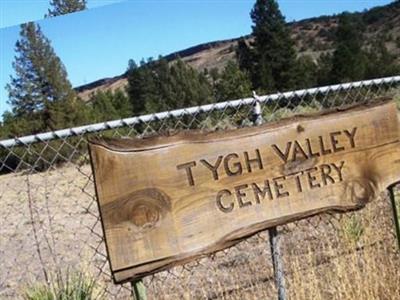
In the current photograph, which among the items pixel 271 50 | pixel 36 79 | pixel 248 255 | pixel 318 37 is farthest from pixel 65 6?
pixel 318 37

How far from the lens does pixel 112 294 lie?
5.27m

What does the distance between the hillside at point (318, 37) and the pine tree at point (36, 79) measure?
12688mm

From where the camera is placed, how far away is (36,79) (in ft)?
96.5

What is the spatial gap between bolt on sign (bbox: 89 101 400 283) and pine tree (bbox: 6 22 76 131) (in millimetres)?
25740

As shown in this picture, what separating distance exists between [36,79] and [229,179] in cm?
2804

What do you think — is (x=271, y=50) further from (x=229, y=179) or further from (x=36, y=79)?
(x=229, y=179)

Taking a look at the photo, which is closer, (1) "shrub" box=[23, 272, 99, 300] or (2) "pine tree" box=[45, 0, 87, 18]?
(1) "shrub" box=[23, 272, 99, 300]

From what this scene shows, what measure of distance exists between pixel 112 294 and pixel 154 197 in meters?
2.97

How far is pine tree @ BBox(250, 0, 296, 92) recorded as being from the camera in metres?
35.8

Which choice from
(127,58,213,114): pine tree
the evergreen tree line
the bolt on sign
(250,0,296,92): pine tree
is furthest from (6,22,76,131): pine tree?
the bolt on sign

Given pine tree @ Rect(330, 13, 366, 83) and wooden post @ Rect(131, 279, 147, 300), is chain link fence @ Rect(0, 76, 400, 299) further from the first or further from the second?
pine tree @ Rect(330, 13, 366, 83)

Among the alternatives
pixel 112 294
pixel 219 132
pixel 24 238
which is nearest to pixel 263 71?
pixel 24 238

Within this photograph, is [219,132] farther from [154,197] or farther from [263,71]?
[263,71]

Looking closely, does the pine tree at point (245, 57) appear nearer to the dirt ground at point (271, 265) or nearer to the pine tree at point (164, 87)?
the pine tree at point (164, 87)
